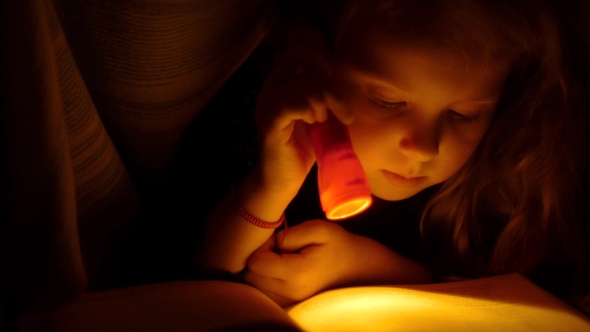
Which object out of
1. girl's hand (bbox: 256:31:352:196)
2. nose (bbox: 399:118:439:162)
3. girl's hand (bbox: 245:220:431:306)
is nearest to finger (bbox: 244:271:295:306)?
girl's hand (bbox: 245:220:431:306)

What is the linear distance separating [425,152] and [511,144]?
23 centimetres

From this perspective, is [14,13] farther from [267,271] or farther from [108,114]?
[267,271]

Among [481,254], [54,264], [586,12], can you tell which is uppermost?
[586,12]

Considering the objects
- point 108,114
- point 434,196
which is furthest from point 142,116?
point 434,196

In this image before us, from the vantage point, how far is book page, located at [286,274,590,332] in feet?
1.84

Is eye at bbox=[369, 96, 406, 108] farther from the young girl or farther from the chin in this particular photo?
the chin

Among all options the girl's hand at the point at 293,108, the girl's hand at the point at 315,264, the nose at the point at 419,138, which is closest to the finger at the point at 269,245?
the girl's hand at the point at 315,264

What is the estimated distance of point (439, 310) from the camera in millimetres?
587

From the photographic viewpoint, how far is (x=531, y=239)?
0.79 meters

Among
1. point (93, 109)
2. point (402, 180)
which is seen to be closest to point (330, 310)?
point (402, 180)

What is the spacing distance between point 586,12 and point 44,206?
68cm

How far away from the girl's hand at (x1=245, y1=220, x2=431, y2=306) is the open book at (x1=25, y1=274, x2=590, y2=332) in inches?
1.2

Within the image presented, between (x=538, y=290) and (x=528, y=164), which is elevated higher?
(x=528, y=164)

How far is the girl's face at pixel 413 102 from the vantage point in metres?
0.56
